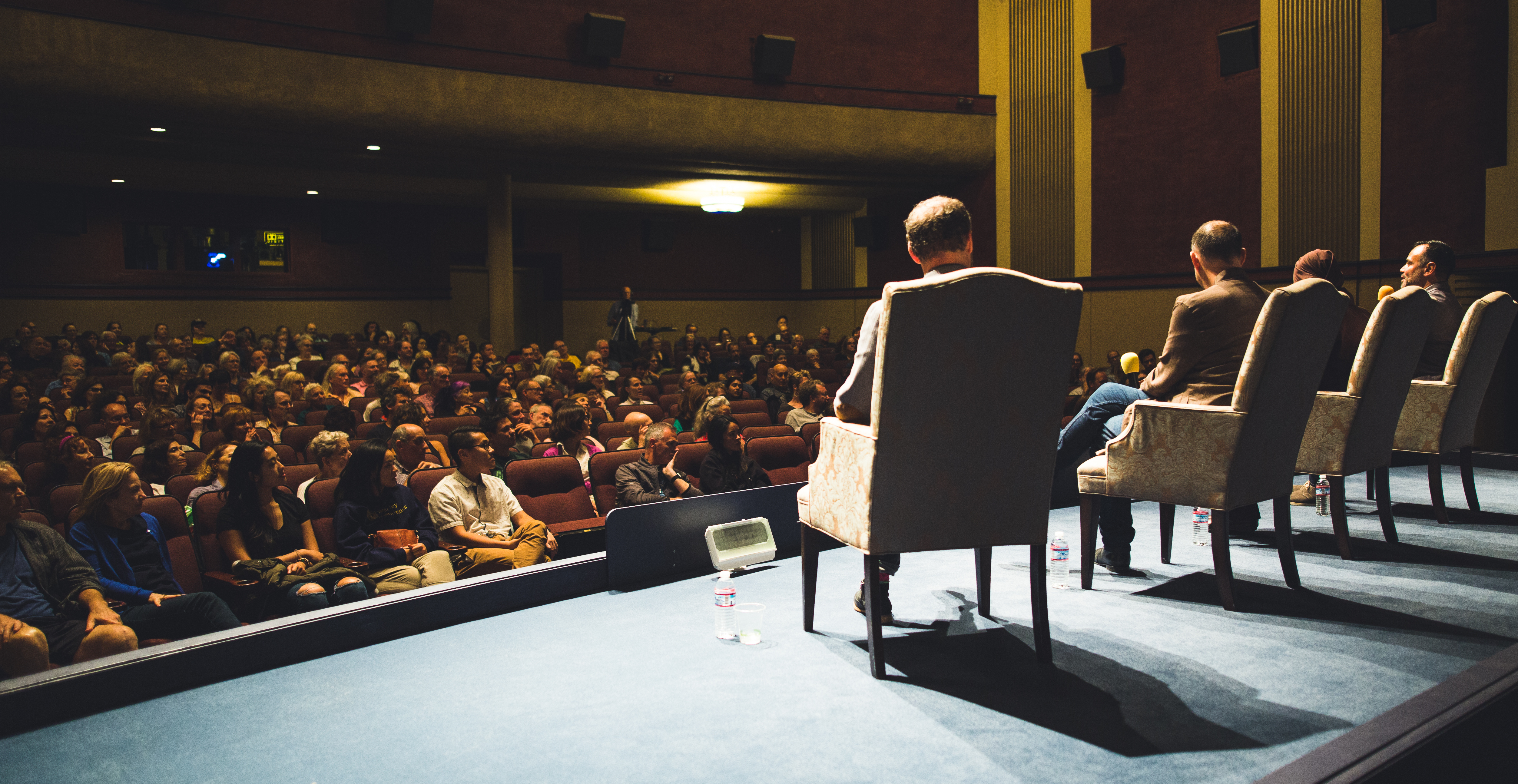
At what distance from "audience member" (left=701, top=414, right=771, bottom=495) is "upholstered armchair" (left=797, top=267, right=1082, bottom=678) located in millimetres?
1977

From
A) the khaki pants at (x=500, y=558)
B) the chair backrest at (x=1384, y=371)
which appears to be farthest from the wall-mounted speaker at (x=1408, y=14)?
the khaki pants at (x=500, y=558)

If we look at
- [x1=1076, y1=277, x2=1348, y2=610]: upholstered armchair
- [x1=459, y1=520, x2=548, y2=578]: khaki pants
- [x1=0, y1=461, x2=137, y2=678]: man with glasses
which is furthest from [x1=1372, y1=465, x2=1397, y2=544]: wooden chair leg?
[x1=0, y1=461, x2=137, y2=678]: man with glasses

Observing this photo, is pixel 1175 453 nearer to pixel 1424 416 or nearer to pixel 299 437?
pixel 1424 416

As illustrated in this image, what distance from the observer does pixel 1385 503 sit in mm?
3455

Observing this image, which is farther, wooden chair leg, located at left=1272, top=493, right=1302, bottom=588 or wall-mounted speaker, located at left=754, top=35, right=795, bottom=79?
wall-mounted speaker, located at left=754, top=35, right=795, bottom=79

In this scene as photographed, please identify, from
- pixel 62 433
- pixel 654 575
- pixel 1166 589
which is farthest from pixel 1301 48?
pixel 62 433

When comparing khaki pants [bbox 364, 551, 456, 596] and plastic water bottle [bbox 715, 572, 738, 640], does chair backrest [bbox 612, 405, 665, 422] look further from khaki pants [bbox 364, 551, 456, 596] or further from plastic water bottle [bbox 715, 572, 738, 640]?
plastic water bottle [bbox 715, 572, 738, 640]

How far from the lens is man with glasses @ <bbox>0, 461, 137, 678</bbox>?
7.95 feet

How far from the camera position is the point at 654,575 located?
11.1 feet

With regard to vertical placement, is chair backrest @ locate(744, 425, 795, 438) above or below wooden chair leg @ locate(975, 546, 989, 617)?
above

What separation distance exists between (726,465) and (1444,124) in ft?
23.2

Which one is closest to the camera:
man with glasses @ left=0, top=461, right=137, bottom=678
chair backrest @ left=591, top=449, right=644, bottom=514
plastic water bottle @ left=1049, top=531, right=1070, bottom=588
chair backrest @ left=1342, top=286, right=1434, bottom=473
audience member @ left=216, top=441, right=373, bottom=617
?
man with glasses @ left=0, top=461, right=137, bottom=678

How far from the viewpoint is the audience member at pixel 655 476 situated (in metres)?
4.11

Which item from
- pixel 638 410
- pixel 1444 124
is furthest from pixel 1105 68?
pixel 638 410
